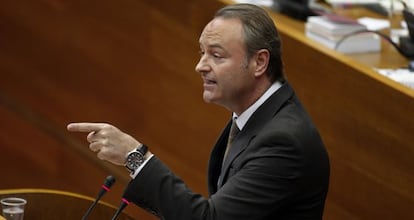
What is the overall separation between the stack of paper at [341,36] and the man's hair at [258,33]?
0.75m

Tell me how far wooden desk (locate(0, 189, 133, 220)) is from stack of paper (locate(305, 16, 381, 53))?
0.75 metres

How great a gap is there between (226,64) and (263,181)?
0.69 feet

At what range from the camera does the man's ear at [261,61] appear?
1.88 meters

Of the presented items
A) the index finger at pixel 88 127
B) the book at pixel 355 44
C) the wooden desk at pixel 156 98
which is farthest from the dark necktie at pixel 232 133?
the book at pixel 355 44

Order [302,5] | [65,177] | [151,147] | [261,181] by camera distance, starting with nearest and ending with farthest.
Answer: [261,181], [302,5], [151,147], [65,177]

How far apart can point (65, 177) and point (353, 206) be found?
1380mm

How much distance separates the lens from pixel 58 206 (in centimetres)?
218

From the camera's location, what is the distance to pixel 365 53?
266 centimetres

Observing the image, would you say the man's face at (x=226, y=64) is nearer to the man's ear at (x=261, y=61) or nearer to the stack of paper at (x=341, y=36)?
the man's ear at (x=261, y=61)

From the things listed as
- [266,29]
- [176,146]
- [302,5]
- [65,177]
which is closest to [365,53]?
[302,5]

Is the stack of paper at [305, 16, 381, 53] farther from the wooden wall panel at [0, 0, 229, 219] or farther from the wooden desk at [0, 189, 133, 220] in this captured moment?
the wooden desk at [0, 189, 133, 220]

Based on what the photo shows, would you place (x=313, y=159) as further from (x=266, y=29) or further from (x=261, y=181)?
(x=266, y=29)

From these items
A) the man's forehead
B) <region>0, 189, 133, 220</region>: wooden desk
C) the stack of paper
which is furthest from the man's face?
the stack of paper

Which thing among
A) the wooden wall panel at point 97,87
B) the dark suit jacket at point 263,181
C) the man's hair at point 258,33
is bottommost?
the wooden wall panel at point 97,87
